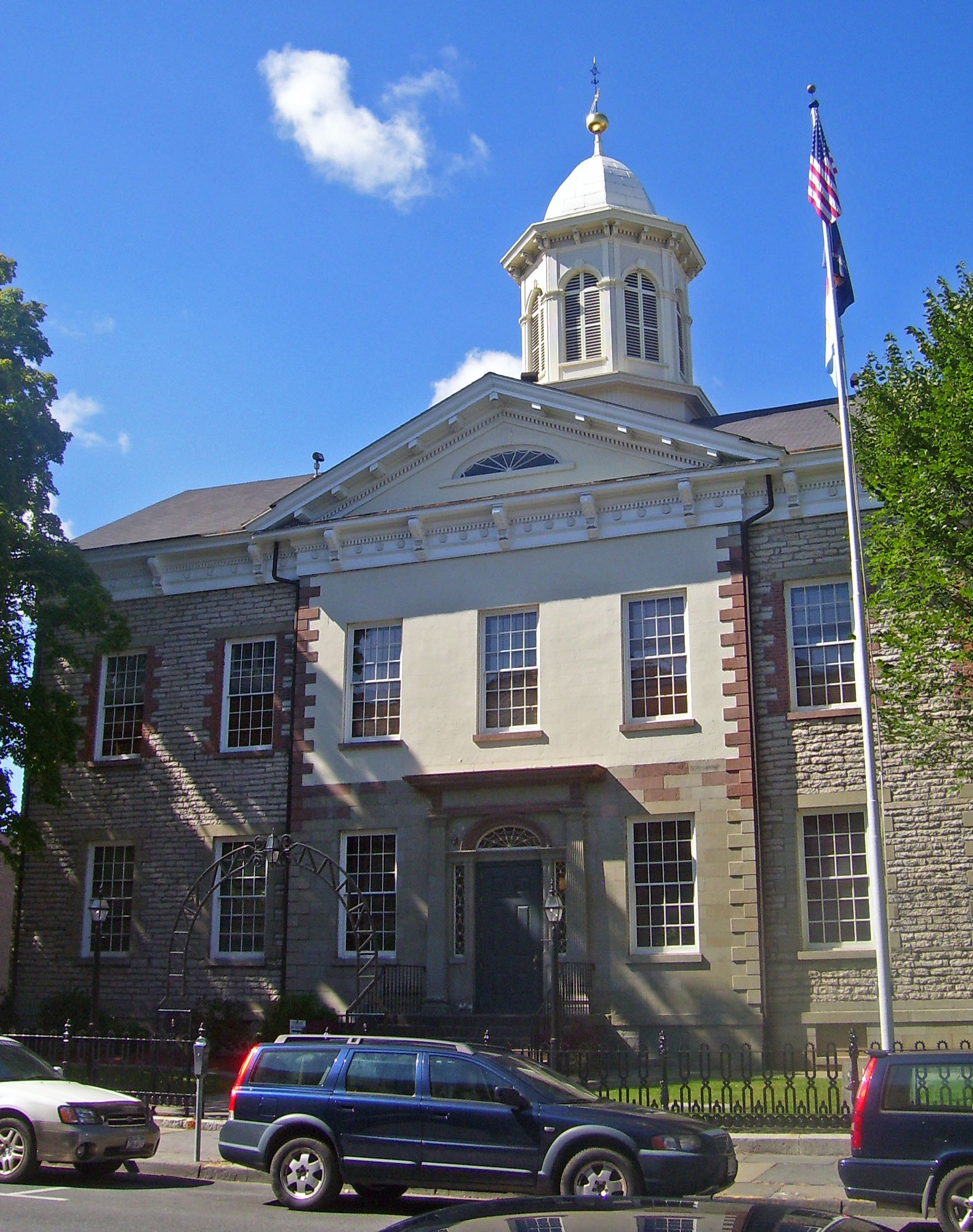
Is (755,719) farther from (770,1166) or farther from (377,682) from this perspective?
(770,1166)

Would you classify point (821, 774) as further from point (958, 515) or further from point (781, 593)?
point (958, 515)

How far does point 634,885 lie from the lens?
Answer: 2142 centimetres

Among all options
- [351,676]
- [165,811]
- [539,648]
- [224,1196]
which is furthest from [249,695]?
Answer: [224,1196]

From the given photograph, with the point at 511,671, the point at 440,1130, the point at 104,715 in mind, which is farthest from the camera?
the point at 104,715

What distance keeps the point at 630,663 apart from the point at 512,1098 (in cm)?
1192

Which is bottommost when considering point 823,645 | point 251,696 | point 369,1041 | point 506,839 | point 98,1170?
point 98,1170

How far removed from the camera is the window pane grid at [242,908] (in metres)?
24.1

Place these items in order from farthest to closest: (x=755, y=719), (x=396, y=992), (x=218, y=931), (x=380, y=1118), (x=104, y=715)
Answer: (x=104, y=715) → (x=218, y=931) → (x=396, y=992) → (x=755, y=719) → (x=380, y=1118)

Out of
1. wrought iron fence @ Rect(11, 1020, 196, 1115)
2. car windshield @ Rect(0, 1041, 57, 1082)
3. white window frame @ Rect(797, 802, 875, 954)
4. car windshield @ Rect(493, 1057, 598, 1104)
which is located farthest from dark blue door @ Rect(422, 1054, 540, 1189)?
white window frame @ Rect(797, 802, 875, 954)

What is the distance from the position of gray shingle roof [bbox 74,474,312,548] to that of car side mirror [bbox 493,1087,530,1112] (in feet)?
54.4

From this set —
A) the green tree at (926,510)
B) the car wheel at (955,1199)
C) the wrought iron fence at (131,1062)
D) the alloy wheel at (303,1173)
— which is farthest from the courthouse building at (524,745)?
the car wheel at (955,1199)

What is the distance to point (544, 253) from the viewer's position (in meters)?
29.2

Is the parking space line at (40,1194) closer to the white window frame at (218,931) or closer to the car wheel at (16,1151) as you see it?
the car wheel at (16,1151)

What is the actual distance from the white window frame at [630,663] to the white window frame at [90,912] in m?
10.4
